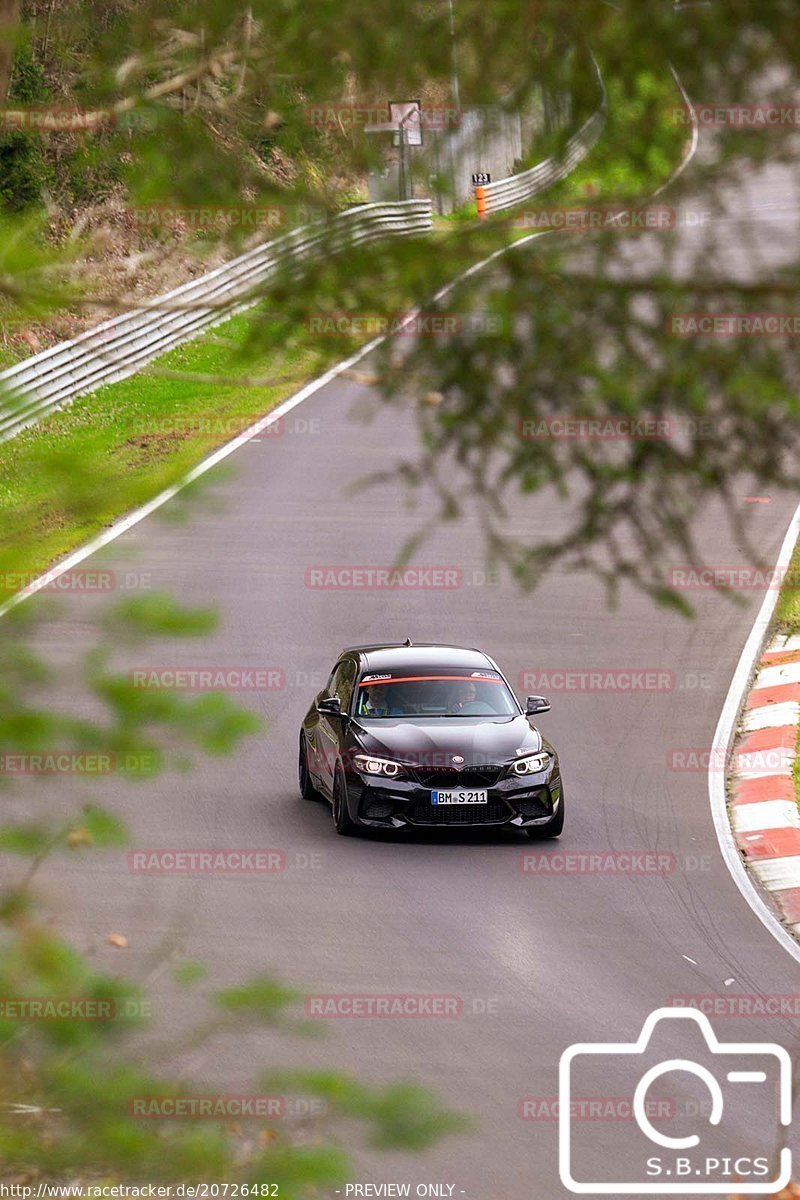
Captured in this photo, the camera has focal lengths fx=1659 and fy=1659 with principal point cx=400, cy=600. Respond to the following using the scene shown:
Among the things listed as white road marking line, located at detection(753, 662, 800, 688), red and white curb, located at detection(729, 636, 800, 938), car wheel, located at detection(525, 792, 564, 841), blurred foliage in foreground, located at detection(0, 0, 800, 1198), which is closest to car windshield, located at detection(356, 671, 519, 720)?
car wheel, located at detection(525, 792, 564, 841)

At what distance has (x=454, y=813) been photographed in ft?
45.7

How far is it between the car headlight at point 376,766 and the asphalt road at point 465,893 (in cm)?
68

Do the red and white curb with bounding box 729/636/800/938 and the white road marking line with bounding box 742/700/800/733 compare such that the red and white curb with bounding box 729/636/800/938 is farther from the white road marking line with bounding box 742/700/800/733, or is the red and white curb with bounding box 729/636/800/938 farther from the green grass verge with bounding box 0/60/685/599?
the green grass verge with bounding box 0/60/685/599

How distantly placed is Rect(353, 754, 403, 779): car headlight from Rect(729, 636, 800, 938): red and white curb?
10.1 feet

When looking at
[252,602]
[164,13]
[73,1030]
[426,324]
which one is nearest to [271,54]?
[164,13]

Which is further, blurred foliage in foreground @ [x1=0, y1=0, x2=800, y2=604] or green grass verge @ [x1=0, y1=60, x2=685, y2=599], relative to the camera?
blurred foliage in foreground @ [x1=0, y1=0, x2=800, y2=604]

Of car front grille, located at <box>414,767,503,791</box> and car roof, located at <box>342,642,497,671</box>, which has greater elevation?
car roof, located at <box>342,642,497,671</box>

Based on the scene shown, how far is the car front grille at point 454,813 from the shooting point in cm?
1386

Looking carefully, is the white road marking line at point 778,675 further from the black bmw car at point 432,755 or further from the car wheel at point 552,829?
the car wheel at point 552,829

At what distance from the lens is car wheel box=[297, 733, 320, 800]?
15.2m

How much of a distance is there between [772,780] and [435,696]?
373 centimetres

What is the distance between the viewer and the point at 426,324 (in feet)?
16.3

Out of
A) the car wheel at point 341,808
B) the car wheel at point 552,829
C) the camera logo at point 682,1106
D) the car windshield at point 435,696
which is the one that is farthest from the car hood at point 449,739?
the camera logo at point 682,1106

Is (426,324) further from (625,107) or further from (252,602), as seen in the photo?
(252,602)
